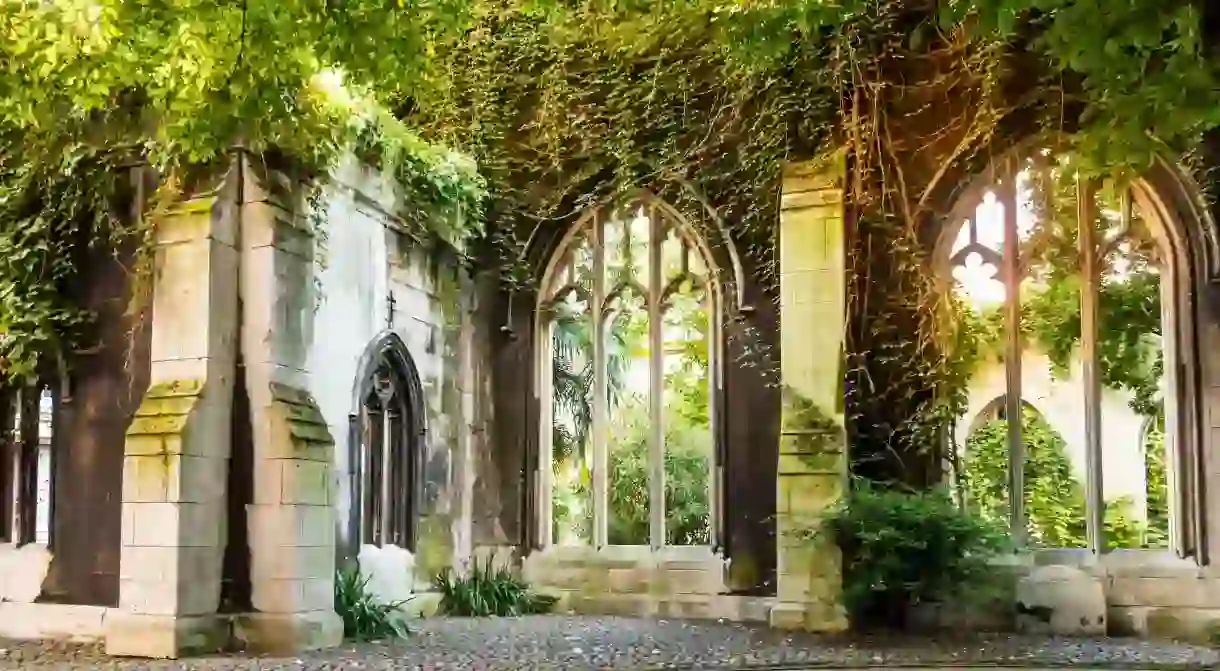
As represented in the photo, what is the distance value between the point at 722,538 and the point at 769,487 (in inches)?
24.2

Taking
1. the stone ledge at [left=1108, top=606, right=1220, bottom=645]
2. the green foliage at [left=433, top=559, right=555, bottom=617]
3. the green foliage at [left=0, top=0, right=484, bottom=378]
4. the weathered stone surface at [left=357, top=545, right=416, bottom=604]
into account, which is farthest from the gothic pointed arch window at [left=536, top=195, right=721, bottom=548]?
the stone ledge at [left=1108, top=606, right=1220, bottom=645]

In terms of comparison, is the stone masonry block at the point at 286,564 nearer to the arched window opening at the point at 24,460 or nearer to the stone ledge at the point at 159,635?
the stone ledge at the point at 159,635

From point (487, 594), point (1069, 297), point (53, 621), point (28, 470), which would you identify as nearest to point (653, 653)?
point (487, 594)

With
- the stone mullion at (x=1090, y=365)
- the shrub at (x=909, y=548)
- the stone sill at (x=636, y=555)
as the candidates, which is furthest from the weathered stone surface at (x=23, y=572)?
the stone mullion at (x=1090, y=365)

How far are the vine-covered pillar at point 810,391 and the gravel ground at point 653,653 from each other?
1.27 feet

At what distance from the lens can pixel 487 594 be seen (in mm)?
11125

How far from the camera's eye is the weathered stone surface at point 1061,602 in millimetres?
9516

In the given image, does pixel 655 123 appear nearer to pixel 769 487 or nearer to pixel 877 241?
pixel 877 241

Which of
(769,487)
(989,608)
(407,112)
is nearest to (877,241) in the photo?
(769,487)

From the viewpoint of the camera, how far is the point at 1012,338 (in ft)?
33.3

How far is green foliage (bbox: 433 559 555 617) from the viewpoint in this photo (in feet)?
35.9

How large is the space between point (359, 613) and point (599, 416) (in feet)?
10.8

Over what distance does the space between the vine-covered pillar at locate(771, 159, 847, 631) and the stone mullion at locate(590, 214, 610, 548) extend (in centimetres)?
207

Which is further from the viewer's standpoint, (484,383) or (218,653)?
(484,383)
